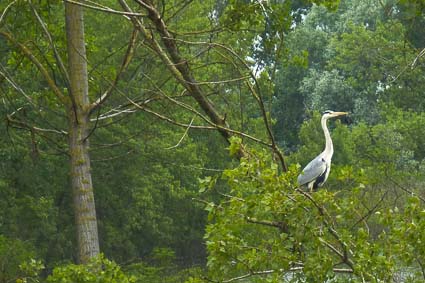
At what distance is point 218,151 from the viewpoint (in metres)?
47.6

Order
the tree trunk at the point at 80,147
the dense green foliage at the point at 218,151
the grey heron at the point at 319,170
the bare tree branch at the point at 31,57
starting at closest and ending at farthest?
the dense green foliage at the point at 218,151, the bare tree branch at the point at 31,57, the tree trunk at the point at 80,147, the grey heron at the point at 319,170

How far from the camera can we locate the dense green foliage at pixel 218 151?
753 centimetres

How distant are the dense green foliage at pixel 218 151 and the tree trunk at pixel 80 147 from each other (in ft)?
0.88

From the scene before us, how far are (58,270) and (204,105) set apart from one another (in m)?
3.71

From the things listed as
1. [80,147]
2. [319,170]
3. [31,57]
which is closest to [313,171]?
[319,170]

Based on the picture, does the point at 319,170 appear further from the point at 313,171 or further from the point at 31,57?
the point at 31,57

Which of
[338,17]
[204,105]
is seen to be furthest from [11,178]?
[338,17]

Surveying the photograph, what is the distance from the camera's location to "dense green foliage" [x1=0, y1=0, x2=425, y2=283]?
7.53 m

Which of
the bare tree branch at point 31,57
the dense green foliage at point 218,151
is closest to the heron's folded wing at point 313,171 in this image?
the dense green foliage at point 218,151

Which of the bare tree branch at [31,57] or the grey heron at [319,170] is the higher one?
the bare tree branch at [31,57]

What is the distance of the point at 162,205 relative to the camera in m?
41.3

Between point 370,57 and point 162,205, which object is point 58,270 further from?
point 370,57

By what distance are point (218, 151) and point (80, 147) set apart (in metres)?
33.5

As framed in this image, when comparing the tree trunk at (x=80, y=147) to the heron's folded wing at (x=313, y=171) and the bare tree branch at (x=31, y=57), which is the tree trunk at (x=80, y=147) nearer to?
the bare tree branch at (x=31, y=57)
